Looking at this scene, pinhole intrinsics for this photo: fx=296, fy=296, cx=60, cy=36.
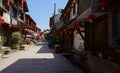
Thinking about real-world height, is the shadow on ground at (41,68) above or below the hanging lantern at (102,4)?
below

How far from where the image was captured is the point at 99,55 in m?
10.7

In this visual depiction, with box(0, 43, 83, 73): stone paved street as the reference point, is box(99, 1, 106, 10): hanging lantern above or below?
above

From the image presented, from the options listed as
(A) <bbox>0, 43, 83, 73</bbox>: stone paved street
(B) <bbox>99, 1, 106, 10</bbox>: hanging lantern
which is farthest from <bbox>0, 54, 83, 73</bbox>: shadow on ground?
(B) <bbox>99, 1, 106, 10</bbox>: hanging lantern

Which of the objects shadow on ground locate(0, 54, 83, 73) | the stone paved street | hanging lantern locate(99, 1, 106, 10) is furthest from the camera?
the stone paved street

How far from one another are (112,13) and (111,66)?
12.4 ft

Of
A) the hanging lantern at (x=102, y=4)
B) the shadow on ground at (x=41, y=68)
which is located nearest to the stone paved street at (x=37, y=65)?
the shadow on ground at (x=41, y=68)

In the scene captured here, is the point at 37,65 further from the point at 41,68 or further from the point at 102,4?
the point at 102,4

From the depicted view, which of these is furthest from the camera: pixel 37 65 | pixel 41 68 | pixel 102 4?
pixel 37 65

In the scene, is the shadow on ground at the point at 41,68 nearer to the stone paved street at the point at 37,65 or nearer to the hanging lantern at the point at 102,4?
the stone paved street at the point at 37,65

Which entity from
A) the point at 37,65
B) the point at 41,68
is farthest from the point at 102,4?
the point at 37,65

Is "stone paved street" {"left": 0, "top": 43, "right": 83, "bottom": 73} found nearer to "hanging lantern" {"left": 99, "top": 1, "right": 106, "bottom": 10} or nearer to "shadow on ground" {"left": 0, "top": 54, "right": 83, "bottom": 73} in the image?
"shadow on ground" {"left": 0, "top": 54, "right": 83, "bottom": 73}

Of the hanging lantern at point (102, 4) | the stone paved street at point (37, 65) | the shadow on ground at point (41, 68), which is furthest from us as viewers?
the stone paved street at point (37, 65)

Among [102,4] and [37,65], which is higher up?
[102,4]

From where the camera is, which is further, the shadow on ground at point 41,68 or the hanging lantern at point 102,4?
the shadow on ground at point 41,68
